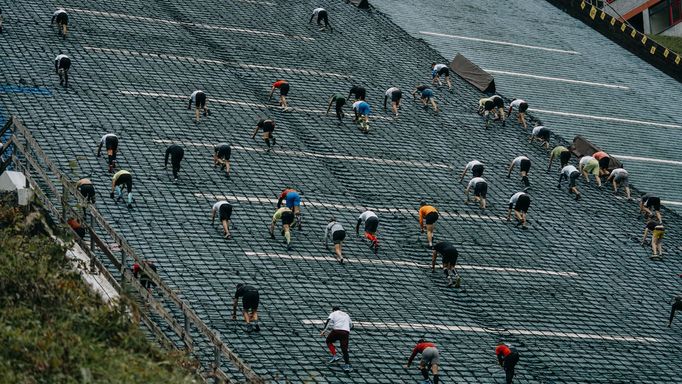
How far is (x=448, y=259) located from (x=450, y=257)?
0.30 ft

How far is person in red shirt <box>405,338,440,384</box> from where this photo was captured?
2802 centimetres

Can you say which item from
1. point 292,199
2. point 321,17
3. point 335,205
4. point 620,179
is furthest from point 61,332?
point 321,17

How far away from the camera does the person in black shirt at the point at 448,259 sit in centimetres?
→ 3362

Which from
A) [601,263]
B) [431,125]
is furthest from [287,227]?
[431,125]

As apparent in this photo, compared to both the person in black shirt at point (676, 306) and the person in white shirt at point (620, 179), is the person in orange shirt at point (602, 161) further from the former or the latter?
the person in black shirt at point (676, 306)

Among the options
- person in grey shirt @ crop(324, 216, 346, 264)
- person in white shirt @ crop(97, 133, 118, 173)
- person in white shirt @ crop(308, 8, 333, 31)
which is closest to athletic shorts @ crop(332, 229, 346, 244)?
person in grey shirt @ crop(324, 216, 346, 264)

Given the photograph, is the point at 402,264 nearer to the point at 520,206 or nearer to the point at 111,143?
the point at 520,206

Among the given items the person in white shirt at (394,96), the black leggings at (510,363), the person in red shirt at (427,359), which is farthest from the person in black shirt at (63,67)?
the black leggings at (510,363)

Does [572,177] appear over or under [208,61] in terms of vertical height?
under

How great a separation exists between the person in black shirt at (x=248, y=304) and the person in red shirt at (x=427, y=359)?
3.39 metres

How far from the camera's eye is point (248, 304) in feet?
94.2

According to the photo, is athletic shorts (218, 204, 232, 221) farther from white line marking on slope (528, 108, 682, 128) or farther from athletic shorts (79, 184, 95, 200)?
white line marking on slope (528, 108, 682, 128)

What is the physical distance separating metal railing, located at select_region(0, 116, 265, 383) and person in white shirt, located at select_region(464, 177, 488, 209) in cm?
→ 1234

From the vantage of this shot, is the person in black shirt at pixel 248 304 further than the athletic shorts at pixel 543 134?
No
